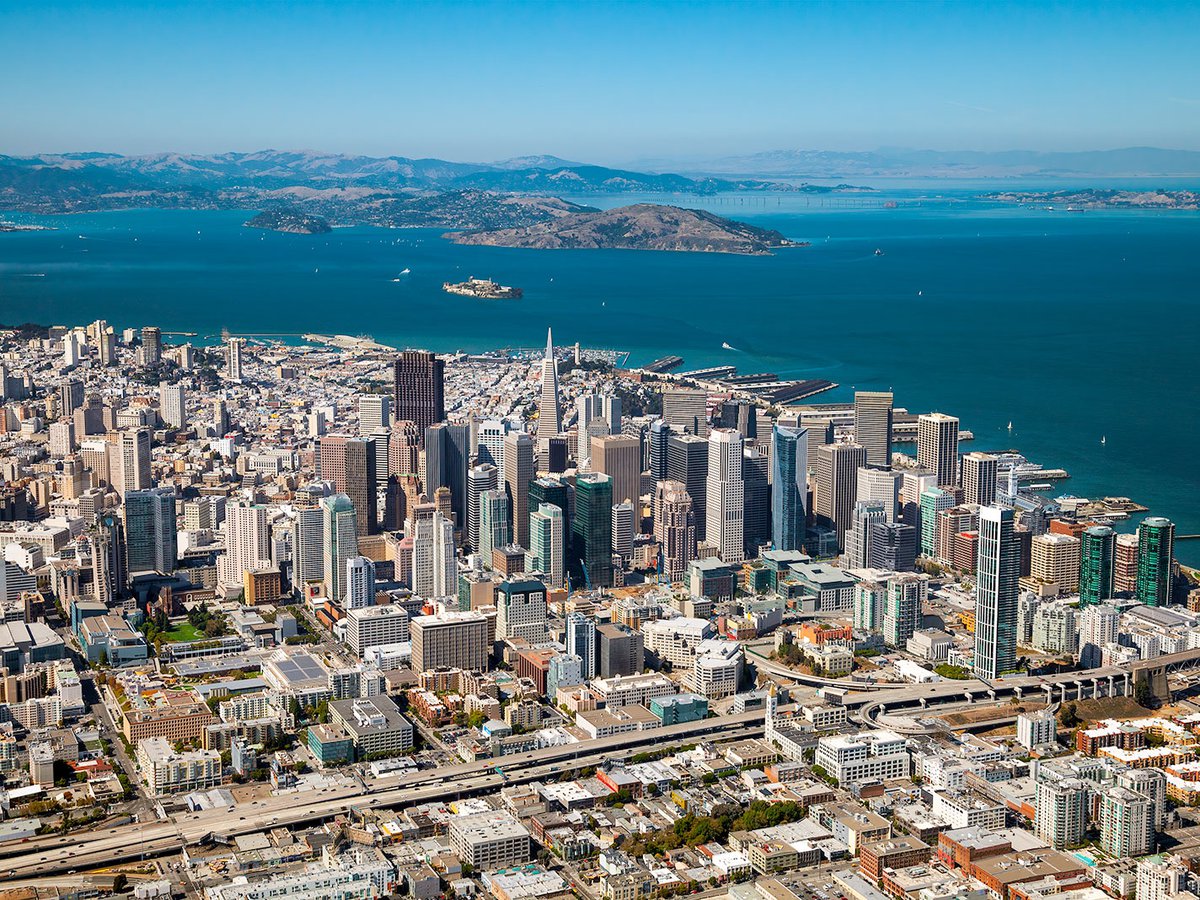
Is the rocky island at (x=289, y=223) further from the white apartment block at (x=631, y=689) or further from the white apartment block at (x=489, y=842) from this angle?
the white apartment block at (x=489, y=842)

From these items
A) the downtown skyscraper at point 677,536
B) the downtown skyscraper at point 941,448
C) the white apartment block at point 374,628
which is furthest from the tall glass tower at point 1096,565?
the white apartment block at point 374,628

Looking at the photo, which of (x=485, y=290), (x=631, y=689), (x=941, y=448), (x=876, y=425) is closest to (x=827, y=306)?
(x=485, y=290)

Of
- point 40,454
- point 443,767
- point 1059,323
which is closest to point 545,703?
point 443,767

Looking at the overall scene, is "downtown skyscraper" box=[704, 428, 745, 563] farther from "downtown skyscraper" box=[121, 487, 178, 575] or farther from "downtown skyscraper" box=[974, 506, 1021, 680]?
"downtown skyscraper" box=[121, 487, 178, 575]

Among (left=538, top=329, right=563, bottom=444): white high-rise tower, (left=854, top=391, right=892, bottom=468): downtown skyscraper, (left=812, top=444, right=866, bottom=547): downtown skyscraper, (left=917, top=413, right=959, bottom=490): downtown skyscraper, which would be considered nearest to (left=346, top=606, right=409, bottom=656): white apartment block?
(left=812, top=444, right=866, bottom=547): downtown skyscraper

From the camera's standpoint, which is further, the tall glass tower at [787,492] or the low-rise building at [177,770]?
the tall glass tower at [787,492]

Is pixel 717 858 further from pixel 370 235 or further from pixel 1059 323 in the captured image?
pixel 370 235
